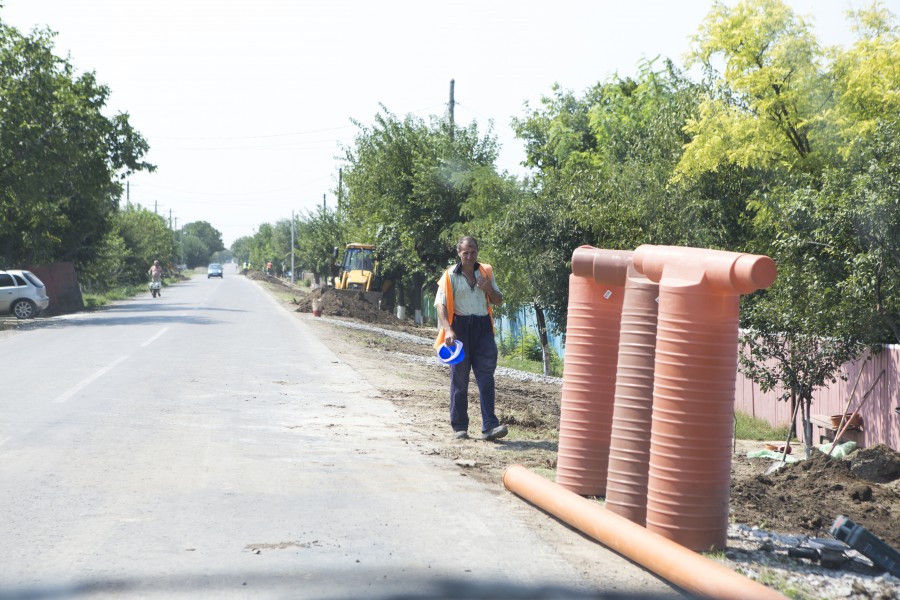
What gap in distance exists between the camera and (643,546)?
5.13 m

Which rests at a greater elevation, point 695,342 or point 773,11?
point 773,11

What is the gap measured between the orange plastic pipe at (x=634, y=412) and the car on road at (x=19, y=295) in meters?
30.6

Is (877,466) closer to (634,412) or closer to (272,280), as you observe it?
(634,412)

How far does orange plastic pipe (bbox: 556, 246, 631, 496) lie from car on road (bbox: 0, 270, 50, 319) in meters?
29.8

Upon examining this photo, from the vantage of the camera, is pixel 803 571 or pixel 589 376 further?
pixel 589 376

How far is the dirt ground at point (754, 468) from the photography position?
6.79 meters

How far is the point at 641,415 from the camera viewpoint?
602 centimetres

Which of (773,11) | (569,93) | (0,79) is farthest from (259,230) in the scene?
(773,11)

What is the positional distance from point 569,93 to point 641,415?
140ft


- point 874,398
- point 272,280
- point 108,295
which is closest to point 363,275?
point 108,295

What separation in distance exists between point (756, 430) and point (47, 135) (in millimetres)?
25786

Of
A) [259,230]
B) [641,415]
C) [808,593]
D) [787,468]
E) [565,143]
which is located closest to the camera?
[808,593]

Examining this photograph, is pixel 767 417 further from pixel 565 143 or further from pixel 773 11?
pixel 565 143

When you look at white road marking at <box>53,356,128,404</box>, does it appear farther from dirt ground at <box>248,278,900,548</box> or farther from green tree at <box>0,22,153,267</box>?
green tree at <box>0,22,153,267</box>
